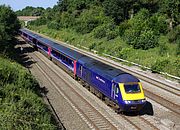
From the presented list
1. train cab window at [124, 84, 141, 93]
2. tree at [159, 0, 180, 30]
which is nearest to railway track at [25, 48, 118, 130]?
train cab window at [124, 84, 141, 93]

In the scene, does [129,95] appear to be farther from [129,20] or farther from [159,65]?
[129,20]

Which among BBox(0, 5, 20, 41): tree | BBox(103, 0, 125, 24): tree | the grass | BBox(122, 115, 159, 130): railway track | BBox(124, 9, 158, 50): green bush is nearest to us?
BBox(122, 115, 159, 130): railway track

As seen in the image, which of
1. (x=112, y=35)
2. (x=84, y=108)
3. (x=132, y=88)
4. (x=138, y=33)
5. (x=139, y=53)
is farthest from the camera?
(x=112, y=35)

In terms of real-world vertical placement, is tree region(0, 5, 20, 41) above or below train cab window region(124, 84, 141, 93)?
above

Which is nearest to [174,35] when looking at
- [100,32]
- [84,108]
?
[100,32]

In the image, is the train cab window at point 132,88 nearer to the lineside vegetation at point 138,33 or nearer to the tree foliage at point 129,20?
the lineside vegetation at point 138,33

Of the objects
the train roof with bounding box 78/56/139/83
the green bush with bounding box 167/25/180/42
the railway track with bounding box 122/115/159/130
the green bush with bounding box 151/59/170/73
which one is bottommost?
the railway track with bounding box 122/115/159/130

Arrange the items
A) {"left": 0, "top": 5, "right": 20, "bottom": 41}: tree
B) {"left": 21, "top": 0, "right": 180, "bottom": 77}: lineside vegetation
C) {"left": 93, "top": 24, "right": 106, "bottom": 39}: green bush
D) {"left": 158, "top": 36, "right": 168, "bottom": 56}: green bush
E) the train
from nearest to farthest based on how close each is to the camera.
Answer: the train → {"left": 21, "top": 0, "right": 180, "bottom": 77}: lineside vegetation → {"left": 158, "top": 36, "right": 168, "bottom": 56}: green bush → {"left": 0, "top": 5, "right": 20, "bottom": 41}: tree → {"left": 93, "top": 24, "right": 106, "bottom": 39}: green bush

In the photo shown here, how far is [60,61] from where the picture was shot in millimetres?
42438

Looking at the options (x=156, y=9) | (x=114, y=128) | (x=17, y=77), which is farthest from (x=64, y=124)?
(x=156, y=9)

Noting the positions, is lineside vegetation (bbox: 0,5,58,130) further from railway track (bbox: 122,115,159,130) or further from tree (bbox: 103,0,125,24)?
tree (bbox: 103,0,125,24)

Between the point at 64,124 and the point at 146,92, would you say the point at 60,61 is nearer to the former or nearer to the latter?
the point at 146,92

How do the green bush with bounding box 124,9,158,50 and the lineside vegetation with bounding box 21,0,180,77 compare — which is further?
the green bush with bounding box 124,9,158,50

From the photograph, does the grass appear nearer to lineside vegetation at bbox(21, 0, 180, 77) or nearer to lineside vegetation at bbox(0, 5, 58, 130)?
lineside vegetation at bbox(21, 0, 180, 77)
